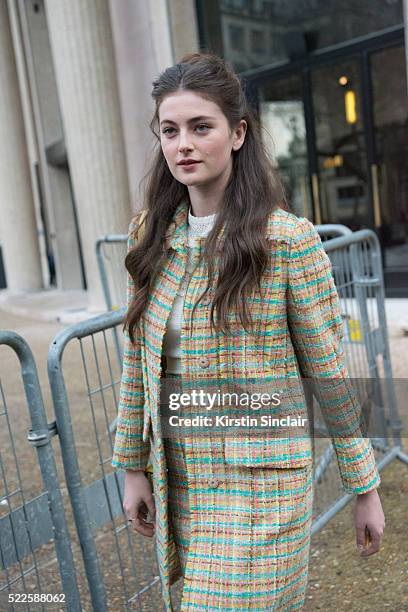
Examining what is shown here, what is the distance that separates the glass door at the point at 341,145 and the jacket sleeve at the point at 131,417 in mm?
7430

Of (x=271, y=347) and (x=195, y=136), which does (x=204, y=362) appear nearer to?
(x=271, y=347)

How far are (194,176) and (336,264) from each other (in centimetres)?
241

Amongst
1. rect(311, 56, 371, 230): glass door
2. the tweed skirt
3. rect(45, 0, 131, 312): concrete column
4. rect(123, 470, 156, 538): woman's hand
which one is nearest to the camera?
the tweed skirt

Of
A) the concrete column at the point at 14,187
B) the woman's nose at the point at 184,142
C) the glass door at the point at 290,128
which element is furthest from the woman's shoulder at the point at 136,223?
the concrete column at the point at 14,187

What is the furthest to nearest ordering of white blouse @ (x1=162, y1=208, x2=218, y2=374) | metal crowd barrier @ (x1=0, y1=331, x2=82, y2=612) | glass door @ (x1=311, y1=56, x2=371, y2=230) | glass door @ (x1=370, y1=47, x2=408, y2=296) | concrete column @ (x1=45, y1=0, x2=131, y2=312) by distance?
concrete column @ (x1=45, y1=0, x2=131, y2=312)
glass door @ (x1=311, y1=56, x2=371, y2=230)
glass door @ (x1=370, y1=47, x2=408, y2=296)
metal crowd barrier @ (x1=0, y1=331, x2=82, y2=612)
white blouse @ (x1=162, y1=208, x2=218, y2=374)

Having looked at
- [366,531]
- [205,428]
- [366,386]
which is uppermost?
[205,428]

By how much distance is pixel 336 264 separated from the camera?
3.94 m

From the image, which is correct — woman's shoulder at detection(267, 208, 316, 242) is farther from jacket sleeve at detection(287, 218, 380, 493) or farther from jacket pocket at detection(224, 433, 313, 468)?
jacket pocket at detection(224, 433, 313, 468)

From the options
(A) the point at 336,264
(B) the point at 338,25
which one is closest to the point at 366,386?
(A) the point at 336,264

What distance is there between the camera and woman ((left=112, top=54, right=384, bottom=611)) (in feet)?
5.33

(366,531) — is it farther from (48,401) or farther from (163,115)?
(48,401)

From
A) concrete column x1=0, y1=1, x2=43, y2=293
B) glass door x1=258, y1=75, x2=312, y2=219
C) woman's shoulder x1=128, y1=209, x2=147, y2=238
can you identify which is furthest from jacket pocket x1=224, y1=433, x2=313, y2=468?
concrete column x1=0, y1=1, x2=43, y2=293

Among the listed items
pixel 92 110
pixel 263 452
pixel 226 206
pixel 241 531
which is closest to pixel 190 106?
pixel 226 206

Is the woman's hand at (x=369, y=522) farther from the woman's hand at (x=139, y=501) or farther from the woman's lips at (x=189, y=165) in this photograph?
the woman's lips at (x=189, y=165)
